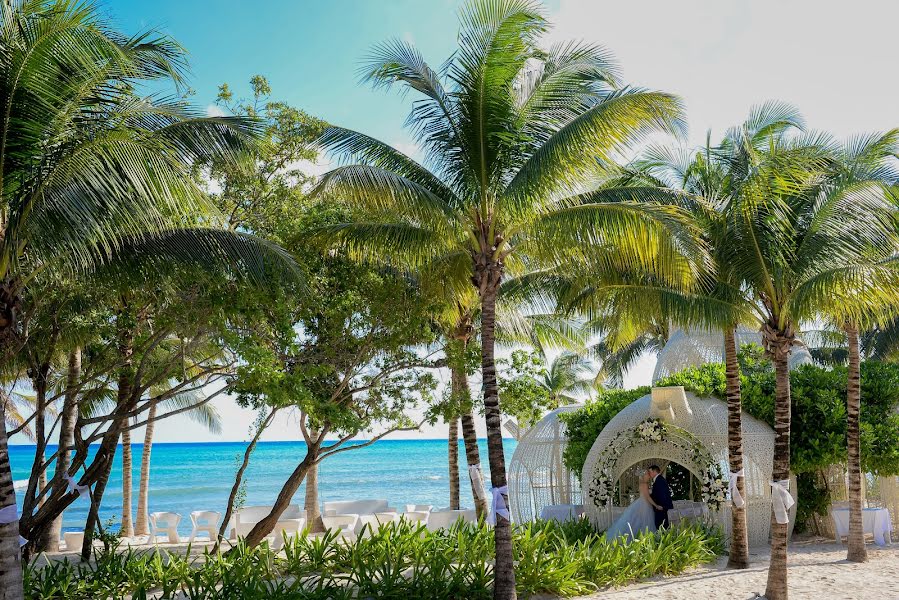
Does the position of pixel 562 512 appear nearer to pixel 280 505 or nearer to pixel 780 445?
pixel 280 505

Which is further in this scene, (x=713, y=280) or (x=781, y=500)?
(x=713, y=280)

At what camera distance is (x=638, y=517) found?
12727 mm

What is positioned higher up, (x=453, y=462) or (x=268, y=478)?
(x=453, y=462)

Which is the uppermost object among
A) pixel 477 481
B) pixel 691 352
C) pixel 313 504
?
pixel 691 352

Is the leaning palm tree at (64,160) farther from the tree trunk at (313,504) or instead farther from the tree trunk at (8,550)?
the tree trunk at (313,504)

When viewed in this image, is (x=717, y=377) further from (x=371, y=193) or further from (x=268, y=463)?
(x=268, y=463)

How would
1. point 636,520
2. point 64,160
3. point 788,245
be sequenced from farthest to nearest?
point 636,520, point 788,245, point 64,160

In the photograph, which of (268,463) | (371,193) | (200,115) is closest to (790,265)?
(371,193)

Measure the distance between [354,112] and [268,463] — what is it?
60.8 metres

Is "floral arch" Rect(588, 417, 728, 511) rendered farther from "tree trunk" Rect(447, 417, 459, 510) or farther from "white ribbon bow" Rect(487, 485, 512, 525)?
"white ribbon bow" Rect(487, 485, 512, 525)

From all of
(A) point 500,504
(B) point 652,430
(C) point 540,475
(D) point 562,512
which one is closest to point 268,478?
(C) point 540,475

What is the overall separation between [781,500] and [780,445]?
2.14ft

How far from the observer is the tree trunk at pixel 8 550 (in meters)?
6.68

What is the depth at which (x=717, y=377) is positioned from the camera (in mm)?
14414
